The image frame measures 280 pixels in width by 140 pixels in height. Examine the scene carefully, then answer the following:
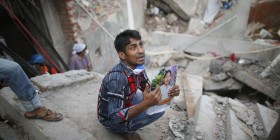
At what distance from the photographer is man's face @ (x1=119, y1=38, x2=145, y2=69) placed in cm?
243

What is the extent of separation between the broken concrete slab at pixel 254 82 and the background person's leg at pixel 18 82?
5.33 meters

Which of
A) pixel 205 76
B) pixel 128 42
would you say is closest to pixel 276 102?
pixel 205 76

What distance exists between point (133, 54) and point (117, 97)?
50 cm

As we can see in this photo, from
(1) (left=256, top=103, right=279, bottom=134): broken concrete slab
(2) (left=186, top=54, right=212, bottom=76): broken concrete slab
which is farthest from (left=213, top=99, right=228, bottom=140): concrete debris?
(2) (left=186, top=54, right=212, bottom=76): broken concrete slab

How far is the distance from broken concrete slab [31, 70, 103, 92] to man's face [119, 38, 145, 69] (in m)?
1.76

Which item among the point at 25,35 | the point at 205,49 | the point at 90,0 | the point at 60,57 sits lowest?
the point at 205,49

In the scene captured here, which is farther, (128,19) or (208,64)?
(128,19)

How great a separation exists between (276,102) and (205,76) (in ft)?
7.00

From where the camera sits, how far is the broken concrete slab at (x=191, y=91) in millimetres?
3945

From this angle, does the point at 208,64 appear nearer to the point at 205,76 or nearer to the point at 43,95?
the point at 205,76

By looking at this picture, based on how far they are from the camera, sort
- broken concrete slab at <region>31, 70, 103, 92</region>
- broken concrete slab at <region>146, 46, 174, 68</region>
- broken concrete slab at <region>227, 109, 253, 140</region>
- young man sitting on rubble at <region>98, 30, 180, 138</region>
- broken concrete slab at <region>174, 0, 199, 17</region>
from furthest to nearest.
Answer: broken concrete slab at <region>174, 0, 199, 17</region> < broken concrete slab at <region>146, 46, 174, 68</region> < broken concrete slab at <region>31, 70, 103, 92</region> < broken concrete slab at <region>227, 109, 253, 140</region> < young man sitting on rubble at <region>98, 30, 180, 138</region>

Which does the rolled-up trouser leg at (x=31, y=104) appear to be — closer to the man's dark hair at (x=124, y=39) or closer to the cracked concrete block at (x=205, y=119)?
the man's dark hair at (x=124, y=39)

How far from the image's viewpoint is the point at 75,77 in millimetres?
4152

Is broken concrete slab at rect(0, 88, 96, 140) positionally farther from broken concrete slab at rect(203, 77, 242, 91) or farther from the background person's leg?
broken concrete slab at rect(203, 77, 242, 91)
